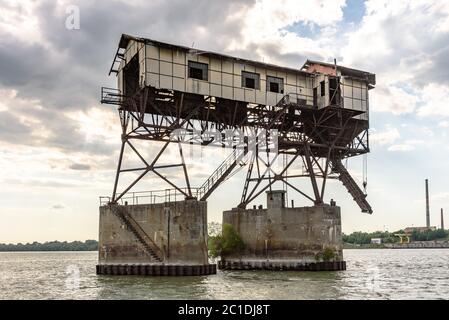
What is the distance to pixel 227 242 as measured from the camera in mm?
50500

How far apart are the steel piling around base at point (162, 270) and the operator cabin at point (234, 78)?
41.1 feet

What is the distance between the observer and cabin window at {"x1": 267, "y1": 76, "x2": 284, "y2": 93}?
4717 centimetres

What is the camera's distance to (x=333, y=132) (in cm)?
5203

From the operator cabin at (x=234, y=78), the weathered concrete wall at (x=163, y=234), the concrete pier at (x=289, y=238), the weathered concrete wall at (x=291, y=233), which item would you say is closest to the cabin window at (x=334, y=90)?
the operator cabin at (x=234, y=78)

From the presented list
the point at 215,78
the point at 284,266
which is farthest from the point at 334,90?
the point at 284,266

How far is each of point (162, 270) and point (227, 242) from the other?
12870mm

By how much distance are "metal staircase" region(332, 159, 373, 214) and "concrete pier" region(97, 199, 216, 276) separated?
17198 millimetres

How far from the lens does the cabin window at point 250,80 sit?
150 ft

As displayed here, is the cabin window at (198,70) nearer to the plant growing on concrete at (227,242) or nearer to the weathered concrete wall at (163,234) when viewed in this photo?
the weathered concrete wall at (163,234)

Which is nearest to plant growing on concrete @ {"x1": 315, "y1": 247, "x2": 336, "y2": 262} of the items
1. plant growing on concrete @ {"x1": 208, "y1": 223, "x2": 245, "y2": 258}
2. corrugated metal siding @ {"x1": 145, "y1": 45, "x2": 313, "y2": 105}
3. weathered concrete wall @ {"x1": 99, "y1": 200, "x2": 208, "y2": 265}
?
plant growing on concrete @ {"x1": 208, "y1": 223, "x2": 245, "y2": 258}

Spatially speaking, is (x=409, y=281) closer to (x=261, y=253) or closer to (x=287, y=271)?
(x=287, y=271)

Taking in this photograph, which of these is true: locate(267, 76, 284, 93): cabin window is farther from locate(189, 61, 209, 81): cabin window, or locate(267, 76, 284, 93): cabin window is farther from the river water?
the river water

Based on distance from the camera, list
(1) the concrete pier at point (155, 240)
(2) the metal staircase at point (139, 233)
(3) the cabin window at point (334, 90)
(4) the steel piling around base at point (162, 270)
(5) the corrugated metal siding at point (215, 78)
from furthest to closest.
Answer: (3) the cabin window at point (334, 90) → (5) the corrugated metal siding at point (215, 78) → (2) the metal staircase at point (139, 233) → (1) the concrete pier at point (155, 240) → (4) the steel piling around base at point (162, 270)

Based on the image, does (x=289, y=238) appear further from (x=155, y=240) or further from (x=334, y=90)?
(x=334, y=90)
